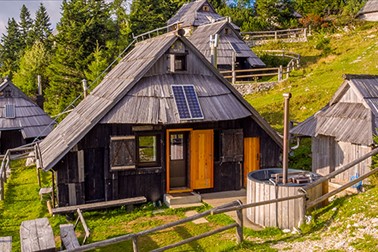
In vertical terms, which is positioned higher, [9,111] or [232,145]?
[9,111]

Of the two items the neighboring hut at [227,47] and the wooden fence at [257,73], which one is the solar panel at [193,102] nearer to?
the wooden fence at [257,73]

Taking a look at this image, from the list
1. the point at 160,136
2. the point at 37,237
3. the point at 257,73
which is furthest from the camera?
the point at 257,73

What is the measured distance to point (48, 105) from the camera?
42.0 metres

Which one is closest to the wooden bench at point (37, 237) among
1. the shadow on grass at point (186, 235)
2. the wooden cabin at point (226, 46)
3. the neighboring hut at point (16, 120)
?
the shadow on grass at point (186, 235)

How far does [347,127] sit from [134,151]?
26.6 ft

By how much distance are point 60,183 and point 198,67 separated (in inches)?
265

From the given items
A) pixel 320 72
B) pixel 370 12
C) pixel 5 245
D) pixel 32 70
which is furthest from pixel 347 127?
pixel 370 12

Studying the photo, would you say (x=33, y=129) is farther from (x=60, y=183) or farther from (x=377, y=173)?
(x=377, y=173)

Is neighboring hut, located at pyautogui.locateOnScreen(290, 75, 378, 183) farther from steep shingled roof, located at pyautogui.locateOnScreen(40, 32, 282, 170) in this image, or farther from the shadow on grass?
the shadow on grass

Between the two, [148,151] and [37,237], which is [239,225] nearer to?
[37,237]

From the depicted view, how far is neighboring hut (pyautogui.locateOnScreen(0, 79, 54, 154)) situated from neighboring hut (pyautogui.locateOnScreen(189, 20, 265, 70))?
1465 cm

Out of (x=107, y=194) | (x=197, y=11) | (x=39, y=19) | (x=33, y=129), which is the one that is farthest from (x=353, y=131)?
(x=39, y=19)

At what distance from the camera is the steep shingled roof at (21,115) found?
28.8m

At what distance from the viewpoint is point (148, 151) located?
49.9 feet
